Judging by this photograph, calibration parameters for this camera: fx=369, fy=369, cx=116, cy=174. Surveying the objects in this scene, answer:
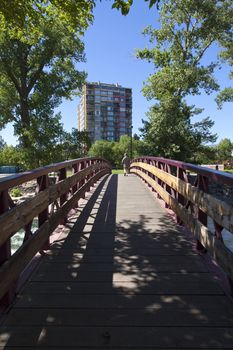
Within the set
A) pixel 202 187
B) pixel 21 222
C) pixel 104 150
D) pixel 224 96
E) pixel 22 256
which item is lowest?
pixel 22 256

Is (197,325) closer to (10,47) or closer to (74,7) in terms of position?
(74,7)

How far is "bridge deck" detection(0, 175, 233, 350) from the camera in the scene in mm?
3055

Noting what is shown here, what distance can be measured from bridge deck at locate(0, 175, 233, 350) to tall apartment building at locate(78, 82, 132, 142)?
532 feet

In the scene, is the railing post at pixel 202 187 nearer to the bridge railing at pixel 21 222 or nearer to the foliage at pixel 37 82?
the bridge railing at pixel 21 222

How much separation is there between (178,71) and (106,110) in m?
145

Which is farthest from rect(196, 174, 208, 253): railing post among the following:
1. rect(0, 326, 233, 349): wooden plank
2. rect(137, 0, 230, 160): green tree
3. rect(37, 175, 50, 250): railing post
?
rect(137, 0, 230, 160): green tree

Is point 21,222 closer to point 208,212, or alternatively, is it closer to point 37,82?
point 208,212

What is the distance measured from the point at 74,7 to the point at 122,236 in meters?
6.80

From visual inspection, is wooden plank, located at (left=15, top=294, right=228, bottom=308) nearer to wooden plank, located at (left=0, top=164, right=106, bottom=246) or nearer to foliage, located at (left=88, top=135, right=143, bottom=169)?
A: wooden plank, located at (left=0, top=164, right=106, bottom=246)

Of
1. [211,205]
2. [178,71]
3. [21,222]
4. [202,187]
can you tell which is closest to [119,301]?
[21,222]

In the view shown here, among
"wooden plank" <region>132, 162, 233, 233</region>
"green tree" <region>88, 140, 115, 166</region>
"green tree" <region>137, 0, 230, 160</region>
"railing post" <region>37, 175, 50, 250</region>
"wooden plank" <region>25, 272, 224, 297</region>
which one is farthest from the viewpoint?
"green tree" <region>88, 140, 115, 166</region>

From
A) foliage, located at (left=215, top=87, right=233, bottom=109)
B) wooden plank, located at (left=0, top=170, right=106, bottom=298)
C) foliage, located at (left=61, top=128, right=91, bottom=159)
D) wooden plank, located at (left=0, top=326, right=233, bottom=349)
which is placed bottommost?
wooden plank, located at (left=0, top=326, right=233, bottom=349)

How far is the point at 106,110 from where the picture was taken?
173 meters

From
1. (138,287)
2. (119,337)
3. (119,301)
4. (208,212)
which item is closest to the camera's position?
(119,337)
